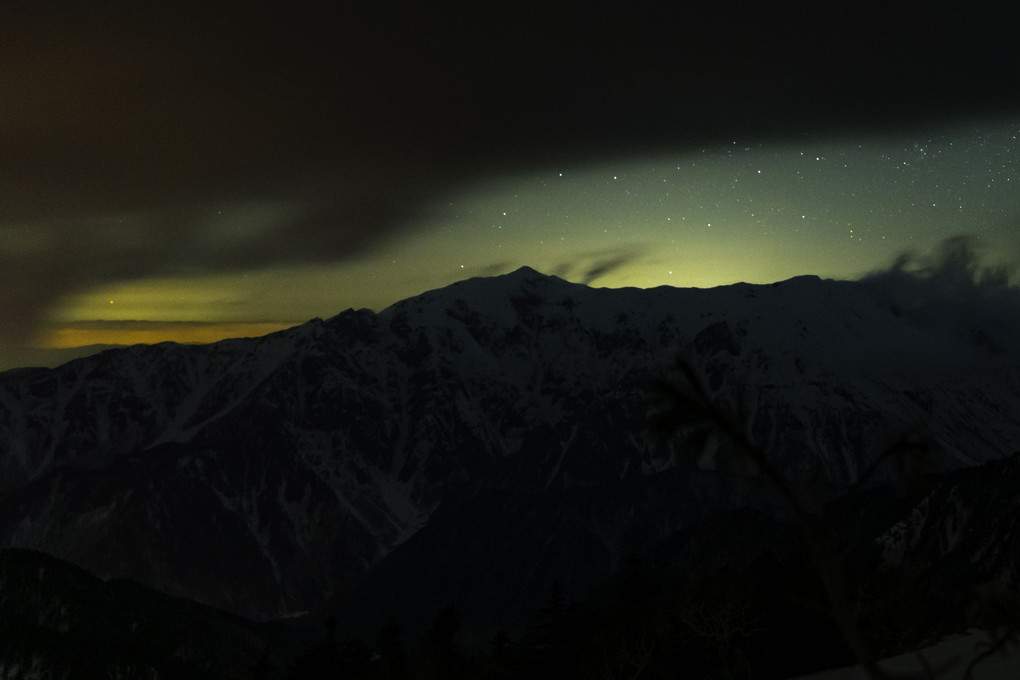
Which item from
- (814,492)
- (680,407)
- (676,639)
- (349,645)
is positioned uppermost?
(680,407)

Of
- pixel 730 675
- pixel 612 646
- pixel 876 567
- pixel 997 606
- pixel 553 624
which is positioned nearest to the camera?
pixel 997 606

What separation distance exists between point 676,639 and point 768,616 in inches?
374

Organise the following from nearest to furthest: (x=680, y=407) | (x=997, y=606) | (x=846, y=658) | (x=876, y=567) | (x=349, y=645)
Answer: (x=680, y=407)
(x=997, y=606)
(x=846, y=658)
(x=876, y=567)
(x=349, y=645)

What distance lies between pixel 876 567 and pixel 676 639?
2238 centimetres

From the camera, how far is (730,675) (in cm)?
7812

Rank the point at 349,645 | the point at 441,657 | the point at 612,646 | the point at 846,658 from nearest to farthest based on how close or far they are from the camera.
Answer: the point at 846,658 → the point at 612,646 → the point at 441,657 → the point at 349,645

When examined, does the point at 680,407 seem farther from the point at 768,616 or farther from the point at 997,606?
the point at 768,616

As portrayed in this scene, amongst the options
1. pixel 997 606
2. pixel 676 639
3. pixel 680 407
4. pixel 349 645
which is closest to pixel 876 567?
pixel 676 639

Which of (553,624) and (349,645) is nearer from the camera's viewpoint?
(553,624)

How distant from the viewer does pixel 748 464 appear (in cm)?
1081

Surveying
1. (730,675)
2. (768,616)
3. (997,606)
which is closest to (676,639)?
(768,616)

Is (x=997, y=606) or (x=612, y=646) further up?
(x=997, y=606)

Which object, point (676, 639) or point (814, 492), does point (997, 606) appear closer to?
point (814, 492)

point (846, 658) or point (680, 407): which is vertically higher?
point (680, 407)
